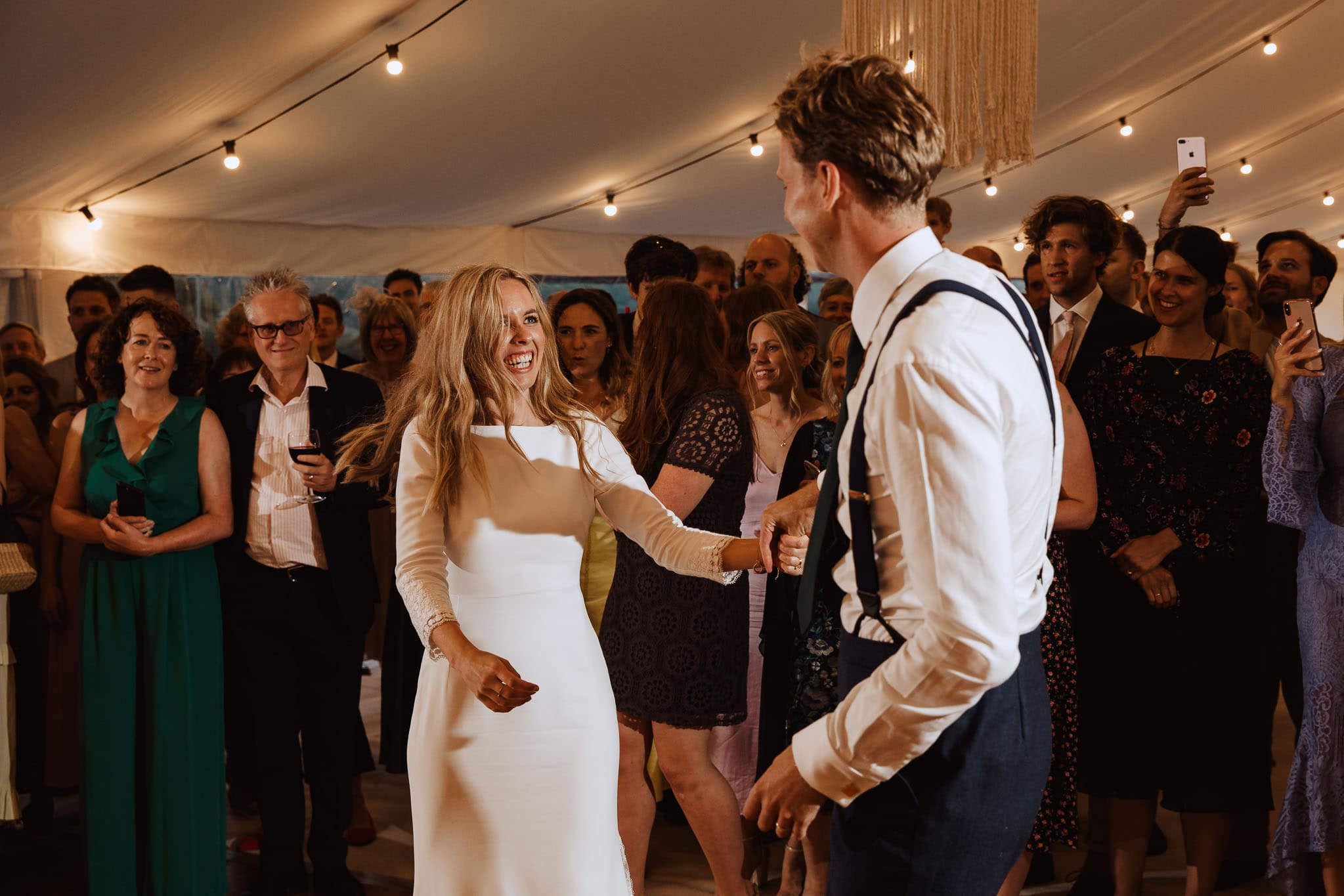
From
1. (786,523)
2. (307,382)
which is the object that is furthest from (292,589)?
(786,523)

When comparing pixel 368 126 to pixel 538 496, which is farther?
pixel 368 126

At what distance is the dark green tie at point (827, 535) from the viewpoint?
1413 millimetres

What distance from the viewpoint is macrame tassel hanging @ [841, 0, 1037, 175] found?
8.54 ft

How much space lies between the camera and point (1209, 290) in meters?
3.18

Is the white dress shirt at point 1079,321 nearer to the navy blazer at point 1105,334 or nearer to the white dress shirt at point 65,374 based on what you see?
the navy blazer at point 1105,334

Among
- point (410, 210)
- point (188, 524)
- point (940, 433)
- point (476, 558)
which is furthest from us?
point (410, 210)

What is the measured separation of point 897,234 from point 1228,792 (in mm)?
2377

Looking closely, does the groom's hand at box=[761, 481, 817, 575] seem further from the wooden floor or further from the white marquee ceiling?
the white marquee ceiling

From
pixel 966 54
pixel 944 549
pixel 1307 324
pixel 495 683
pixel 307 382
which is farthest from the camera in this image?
pixel 307 382

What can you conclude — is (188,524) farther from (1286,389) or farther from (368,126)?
(368,126)

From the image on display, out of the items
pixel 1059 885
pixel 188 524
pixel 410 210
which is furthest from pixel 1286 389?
pixel 410 210

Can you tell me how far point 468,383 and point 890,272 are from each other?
122cm

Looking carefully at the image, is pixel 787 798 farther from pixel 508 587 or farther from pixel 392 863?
pixel 392 863

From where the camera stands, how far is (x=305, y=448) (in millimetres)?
3439
